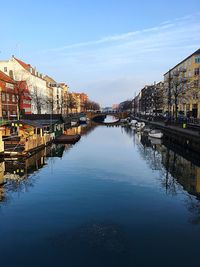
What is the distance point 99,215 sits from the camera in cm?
1908

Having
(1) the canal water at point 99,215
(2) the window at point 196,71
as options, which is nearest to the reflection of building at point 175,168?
(1) the canal water at point 99,215

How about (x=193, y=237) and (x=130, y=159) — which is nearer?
(x=193, y=237)

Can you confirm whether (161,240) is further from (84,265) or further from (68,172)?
(68,172)

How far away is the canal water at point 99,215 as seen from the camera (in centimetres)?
1369

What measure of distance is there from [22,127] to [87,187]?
78.7 feet

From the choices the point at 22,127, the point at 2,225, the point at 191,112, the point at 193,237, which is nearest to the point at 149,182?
the point at 193,237

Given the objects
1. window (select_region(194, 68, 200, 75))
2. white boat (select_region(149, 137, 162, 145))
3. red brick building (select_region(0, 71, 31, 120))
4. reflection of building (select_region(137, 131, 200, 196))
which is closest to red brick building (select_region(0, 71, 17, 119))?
red brick building (select_region(0, 71, 31, 120))

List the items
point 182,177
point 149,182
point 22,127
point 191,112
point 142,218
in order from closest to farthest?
point 142,218 < point 149,182 < point 182,177 < point 22,127 < point 191,112

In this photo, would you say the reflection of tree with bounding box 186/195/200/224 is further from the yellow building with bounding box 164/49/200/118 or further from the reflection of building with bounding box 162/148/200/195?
the yellow building with bounding box 164/49/200/118

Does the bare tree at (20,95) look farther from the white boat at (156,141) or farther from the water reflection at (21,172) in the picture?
the white boat at (156,141)

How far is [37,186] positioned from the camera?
1043 inches

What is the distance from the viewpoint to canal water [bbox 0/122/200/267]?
539 inches

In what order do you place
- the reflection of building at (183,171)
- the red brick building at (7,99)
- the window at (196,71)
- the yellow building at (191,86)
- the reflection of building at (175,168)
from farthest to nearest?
the window at (196,71) → the yellow building at (191,86) → the red brick building at (7,99) → the reflection of building at (175,168) → the reflection of building at (183,171)

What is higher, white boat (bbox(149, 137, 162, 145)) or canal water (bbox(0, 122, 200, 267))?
white boat (bbox(149, 137, 162, 145))
